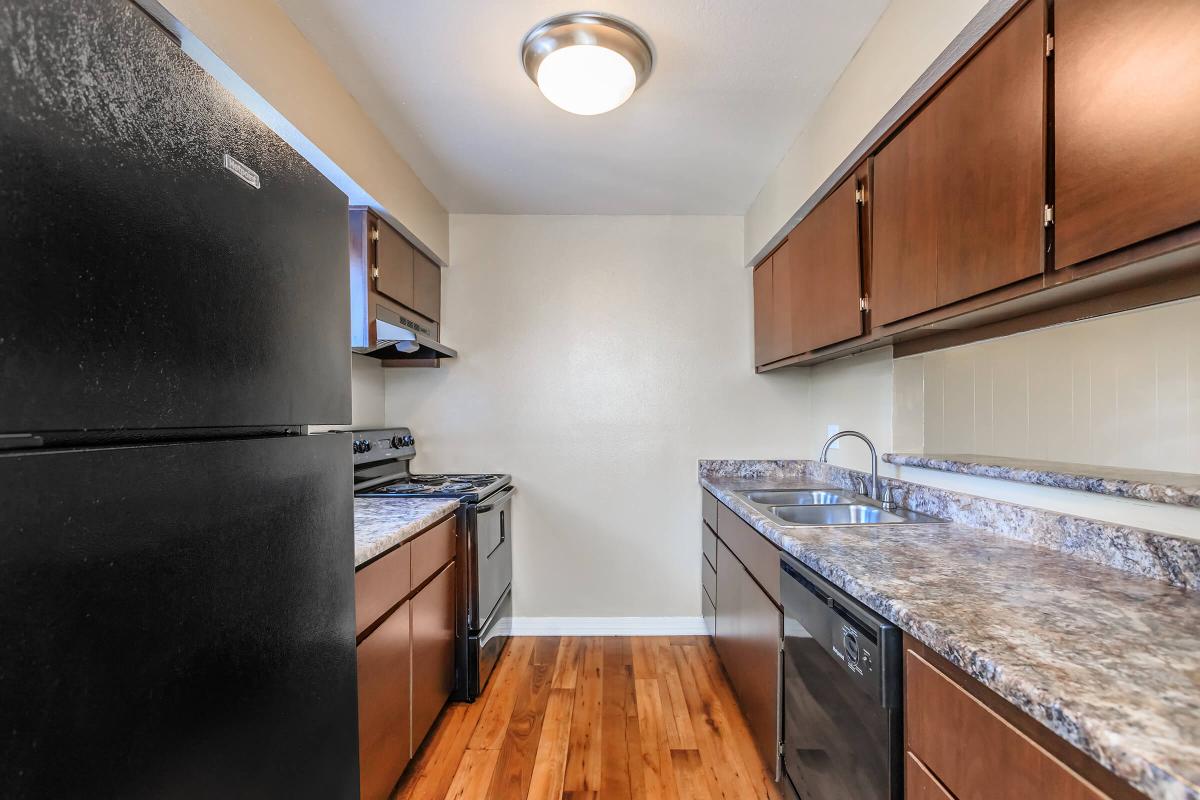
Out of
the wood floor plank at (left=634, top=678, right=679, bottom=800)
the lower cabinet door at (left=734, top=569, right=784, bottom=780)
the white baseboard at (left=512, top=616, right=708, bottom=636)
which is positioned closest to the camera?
the lower cabinet door at (left=734, top=569, right=784, bottom=780)

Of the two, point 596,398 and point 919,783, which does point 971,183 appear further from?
point 596,398

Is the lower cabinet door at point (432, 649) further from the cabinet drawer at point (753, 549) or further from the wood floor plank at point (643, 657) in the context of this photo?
the cabinet drawer at point (753, 549)

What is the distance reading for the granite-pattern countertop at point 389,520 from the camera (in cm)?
148

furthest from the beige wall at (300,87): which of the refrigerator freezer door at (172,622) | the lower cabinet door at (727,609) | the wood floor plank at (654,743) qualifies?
the wood floor plank at (654,743)

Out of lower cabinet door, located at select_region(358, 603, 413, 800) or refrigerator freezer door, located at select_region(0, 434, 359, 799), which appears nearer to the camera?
refrigerator freezer door, located at select_region(0, 434, 359, 799)

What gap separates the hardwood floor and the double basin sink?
0.86 metres

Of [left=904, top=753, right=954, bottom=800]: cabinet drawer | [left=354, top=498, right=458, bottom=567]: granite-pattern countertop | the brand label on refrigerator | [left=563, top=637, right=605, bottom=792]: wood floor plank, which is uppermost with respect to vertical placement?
the brand label on refrigerator

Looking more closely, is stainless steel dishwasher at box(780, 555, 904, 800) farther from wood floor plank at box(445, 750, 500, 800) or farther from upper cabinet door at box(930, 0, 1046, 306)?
wood floor plank at box(445, 750, 500, 800)

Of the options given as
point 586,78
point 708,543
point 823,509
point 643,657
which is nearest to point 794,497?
point 823,509

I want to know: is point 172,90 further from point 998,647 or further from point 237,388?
point 998,647

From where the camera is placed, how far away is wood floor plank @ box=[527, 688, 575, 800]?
179cm

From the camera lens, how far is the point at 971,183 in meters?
1.26

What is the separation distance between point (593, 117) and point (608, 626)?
259 centimetres

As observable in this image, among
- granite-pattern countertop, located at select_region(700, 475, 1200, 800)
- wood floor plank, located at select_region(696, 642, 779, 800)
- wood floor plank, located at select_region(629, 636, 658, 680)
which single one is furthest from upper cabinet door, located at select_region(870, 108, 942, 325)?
wood floor plank, located at select_region(629, 636, 658, 680)
